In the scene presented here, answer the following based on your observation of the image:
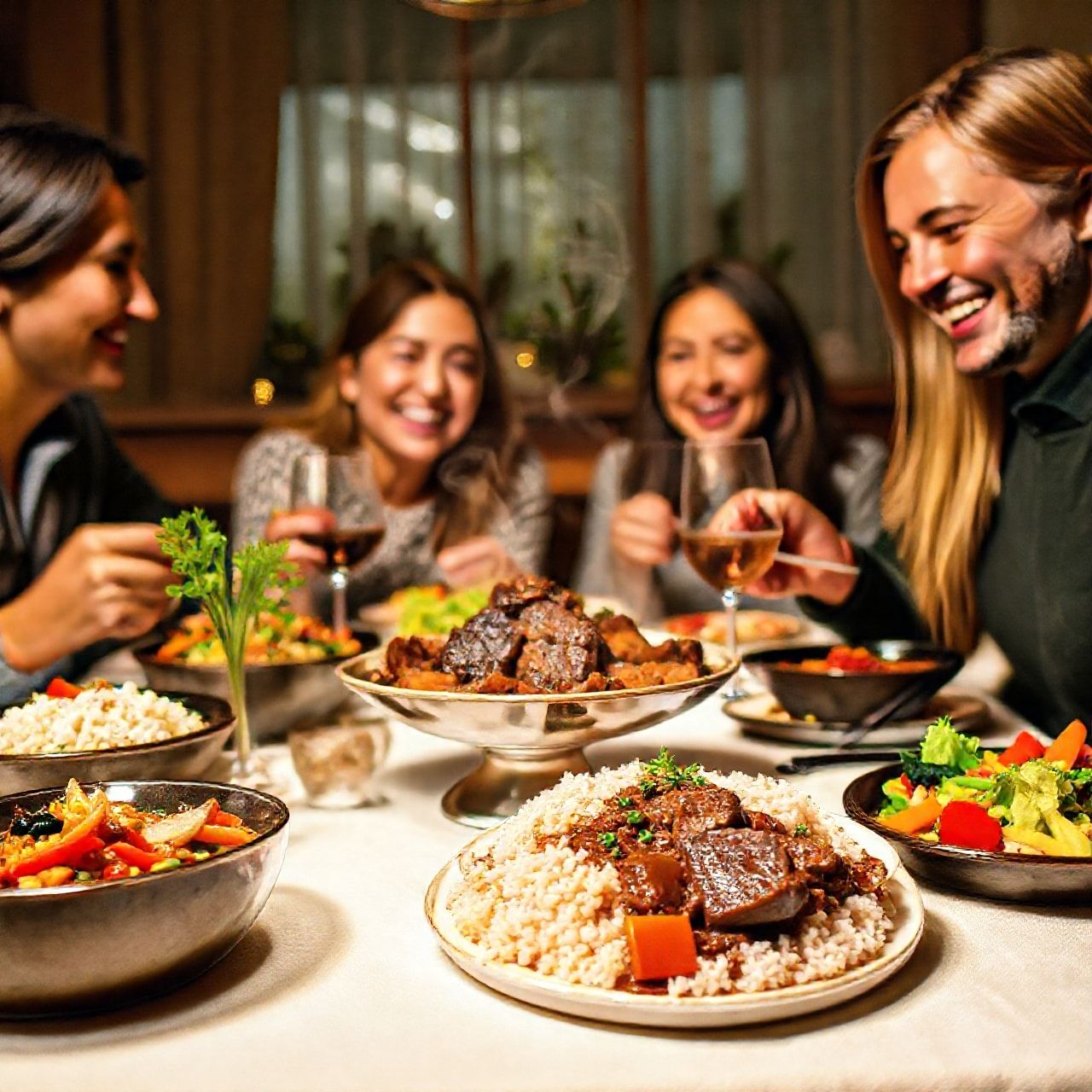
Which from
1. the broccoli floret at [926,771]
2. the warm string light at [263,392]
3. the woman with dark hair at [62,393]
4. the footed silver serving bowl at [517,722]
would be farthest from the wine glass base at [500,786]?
the warm string light at [263,392]

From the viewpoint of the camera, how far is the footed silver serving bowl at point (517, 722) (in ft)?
4.15

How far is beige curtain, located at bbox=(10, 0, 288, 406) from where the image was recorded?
18.3ft

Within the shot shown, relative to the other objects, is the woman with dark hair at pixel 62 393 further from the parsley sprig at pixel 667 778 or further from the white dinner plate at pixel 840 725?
the parsley sprig at pixel 667 778

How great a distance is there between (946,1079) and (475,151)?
224 inches

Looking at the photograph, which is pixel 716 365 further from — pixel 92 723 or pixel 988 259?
pixel 92 723

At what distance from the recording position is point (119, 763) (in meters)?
1.29

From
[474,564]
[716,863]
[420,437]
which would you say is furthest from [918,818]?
[420,437]

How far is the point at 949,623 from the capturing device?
2.24m

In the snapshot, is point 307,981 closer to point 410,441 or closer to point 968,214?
point 968,214

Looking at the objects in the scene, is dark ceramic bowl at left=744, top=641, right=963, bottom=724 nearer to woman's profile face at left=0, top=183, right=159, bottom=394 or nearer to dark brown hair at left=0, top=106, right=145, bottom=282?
woman's profile face at left=0, top=183, right=159, bottom=394

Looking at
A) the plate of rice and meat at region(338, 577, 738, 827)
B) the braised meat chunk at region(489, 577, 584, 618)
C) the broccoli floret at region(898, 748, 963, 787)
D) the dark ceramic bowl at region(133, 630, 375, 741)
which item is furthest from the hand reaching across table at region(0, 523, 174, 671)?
the broccoli floret at region(898, 748, 963, 787)

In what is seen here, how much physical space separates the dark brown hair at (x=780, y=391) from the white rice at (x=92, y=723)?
2250 millimetres

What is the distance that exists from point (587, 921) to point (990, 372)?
4.57 feet

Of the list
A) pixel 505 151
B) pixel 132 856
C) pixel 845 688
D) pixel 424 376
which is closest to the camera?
pixel 132 856
